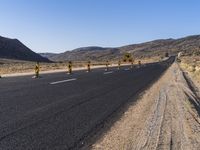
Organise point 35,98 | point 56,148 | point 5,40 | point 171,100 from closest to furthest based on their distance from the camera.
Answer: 1. point 56,148
2. point 35,98
3. point 171,100
4. point 5,40

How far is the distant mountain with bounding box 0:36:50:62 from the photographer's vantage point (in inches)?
5940

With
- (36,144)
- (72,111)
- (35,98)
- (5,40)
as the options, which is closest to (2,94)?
(35,98)

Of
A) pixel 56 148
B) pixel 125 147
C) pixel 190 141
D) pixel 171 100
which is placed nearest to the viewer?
pixel 56 148

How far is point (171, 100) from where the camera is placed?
14.8 metres

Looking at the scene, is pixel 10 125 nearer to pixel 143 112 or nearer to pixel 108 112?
pixel 108 112

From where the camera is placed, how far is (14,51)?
15800 centimetres

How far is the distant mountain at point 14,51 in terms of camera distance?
151m

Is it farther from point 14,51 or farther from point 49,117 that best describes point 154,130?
point 14,51

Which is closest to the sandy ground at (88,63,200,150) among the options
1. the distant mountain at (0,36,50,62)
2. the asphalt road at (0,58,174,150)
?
the asphalt road at (0,58,174,150)

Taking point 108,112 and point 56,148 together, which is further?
point 108,112

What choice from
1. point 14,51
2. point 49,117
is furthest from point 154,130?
point 14,51

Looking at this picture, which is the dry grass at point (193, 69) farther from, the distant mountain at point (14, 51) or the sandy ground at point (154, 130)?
the distant mountain at point (14, 51)

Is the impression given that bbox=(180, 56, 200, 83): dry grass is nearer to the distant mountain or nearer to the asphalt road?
the asphalt road

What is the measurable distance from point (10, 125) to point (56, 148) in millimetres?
1685
